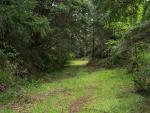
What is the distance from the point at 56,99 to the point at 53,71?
1347 cm

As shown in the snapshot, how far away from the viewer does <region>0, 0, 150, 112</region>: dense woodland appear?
11062 millimetres

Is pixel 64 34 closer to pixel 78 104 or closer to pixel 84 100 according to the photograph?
pixel 84 100

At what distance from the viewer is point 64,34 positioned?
29359 millimetres

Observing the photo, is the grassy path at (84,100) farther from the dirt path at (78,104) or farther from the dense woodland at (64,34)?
the dense woodland at (64,34)

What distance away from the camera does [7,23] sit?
1483 centimetres

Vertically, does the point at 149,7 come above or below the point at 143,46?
above

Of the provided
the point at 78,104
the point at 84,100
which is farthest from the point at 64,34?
the point at 78,104

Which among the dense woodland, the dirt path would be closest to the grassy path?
the dirt path

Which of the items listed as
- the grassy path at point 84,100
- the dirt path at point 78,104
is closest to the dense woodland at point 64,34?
the grassy path at point 84,100

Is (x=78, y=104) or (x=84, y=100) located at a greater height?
(x=78, y=104)

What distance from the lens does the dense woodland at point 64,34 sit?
11062mm

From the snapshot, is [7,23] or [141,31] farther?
[7,23]

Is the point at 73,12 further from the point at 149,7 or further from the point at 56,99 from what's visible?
the point at 149,7

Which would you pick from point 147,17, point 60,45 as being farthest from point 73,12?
point 147,17
